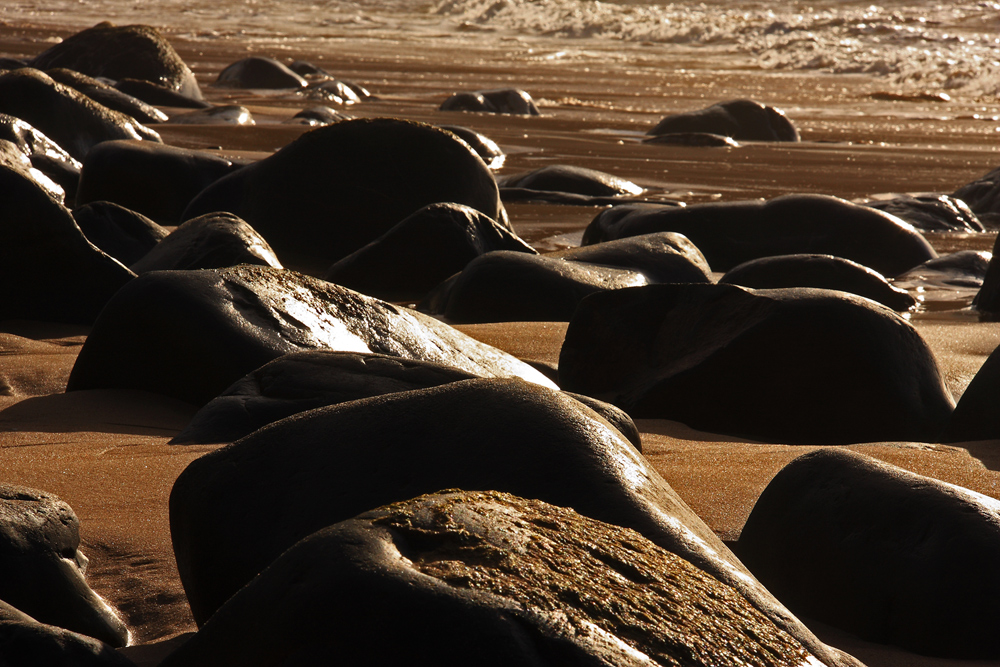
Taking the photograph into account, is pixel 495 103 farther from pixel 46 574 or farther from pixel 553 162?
pixel 46 574

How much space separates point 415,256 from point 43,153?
348 centimetres

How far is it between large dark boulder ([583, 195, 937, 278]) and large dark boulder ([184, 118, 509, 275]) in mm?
1069

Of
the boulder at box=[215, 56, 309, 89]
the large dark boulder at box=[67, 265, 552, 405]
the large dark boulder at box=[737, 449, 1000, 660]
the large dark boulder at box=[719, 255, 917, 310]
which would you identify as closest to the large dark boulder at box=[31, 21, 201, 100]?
the boulder at box=[215, 56, 309, 89]

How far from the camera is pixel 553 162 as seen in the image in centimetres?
1020

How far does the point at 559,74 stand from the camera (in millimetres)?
20391

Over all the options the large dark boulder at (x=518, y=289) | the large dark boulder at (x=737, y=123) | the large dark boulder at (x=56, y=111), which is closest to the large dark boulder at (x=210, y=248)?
the large dark boulder at (x=518, y=289)

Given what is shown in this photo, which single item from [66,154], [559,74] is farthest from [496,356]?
[559,74]

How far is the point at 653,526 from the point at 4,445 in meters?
1.86

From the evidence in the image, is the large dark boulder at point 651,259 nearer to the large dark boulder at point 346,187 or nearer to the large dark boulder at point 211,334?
the large dark boulder at point 346,187

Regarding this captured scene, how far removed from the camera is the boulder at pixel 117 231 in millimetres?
5145

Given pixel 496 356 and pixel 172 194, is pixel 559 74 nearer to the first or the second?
pixel 172 194

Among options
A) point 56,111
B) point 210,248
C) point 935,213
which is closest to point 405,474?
point 210,248

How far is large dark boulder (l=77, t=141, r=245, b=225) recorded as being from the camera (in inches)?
272

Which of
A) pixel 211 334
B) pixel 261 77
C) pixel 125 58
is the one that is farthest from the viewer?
pixel 261 77
